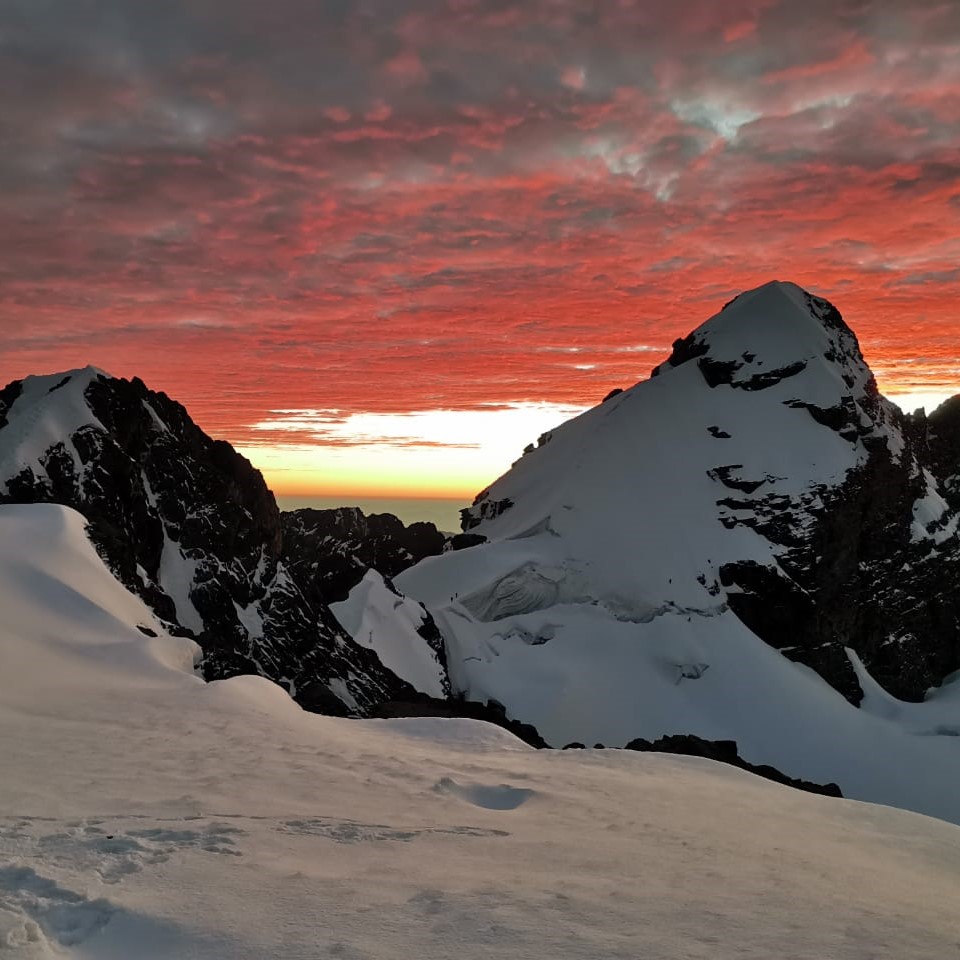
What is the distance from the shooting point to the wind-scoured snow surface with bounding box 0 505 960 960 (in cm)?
539

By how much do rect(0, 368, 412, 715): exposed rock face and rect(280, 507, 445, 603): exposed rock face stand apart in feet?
207

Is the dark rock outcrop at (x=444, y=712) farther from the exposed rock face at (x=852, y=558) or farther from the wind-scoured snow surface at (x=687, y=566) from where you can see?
the exposed rock face at (x=852, y=558)

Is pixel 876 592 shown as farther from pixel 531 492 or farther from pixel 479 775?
pixel 479 775

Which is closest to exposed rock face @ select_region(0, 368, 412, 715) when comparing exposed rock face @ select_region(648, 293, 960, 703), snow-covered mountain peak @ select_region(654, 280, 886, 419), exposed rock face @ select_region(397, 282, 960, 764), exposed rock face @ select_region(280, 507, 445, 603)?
exposed rock face @ select_region(397, 282, 960, 764)

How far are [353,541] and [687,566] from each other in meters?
61.0

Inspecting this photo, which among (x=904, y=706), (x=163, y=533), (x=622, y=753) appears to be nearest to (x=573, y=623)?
(x=904, y=706)

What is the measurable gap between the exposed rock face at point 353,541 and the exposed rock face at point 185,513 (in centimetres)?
6306

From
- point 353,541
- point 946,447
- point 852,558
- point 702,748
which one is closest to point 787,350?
point 852,558

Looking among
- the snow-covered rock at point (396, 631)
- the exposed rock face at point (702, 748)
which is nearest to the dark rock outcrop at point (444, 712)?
the exposed rock face at point (702, 748)

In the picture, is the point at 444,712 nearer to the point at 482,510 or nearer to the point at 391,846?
the point at 391,846

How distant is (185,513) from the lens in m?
40.2

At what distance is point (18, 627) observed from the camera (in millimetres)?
16406

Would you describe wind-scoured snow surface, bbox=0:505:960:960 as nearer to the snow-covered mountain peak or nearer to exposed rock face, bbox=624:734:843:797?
exposed rock face, bbox=624:734:843:797

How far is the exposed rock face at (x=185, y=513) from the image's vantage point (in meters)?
34.6
